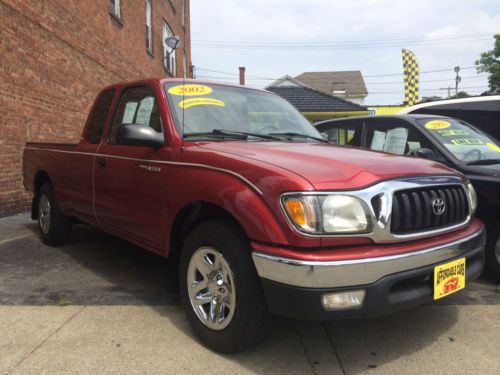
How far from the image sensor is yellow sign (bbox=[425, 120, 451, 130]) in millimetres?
4737

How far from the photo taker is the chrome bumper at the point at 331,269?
2213 millimetres

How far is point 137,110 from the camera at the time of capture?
3871 mm

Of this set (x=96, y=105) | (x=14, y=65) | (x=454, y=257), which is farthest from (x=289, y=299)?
(x=14, y=65)

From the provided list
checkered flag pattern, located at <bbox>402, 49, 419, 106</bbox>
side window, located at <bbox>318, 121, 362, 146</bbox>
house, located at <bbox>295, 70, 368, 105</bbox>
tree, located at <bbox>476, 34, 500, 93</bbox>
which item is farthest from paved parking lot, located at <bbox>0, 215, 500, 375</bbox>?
house, located at <bbox>295, 70, 368, 105</bbox>

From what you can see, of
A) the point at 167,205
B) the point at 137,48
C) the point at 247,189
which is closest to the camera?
the point at 247,189

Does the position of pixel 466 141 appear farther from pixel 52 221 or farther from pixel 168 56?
pixel 168 56

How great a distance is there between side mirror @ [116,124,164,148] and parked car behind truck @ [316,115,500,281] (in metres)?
2.55

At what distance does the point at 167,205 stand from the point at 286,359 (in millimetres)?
1269

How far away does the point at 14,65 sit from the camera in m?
7.11

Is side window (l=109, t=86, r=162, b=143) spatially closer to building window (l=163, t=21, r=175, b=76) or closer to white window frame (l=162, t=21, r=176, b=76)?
building window (l=163, t=21, r=175, b=76)

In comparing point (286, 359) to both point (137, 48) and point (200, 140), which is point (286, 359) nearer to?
point (200, 140)

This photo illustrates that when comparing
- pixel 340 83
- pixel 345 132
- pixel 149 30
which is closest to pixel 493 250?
pixel 345 132

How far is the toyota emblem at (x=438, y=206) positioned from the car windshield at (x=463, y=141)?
1895 millimetres

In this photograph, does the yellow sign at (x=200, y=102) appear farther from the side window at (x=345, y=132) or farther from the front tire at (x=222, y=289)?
the side window at (x=345, y=132)
